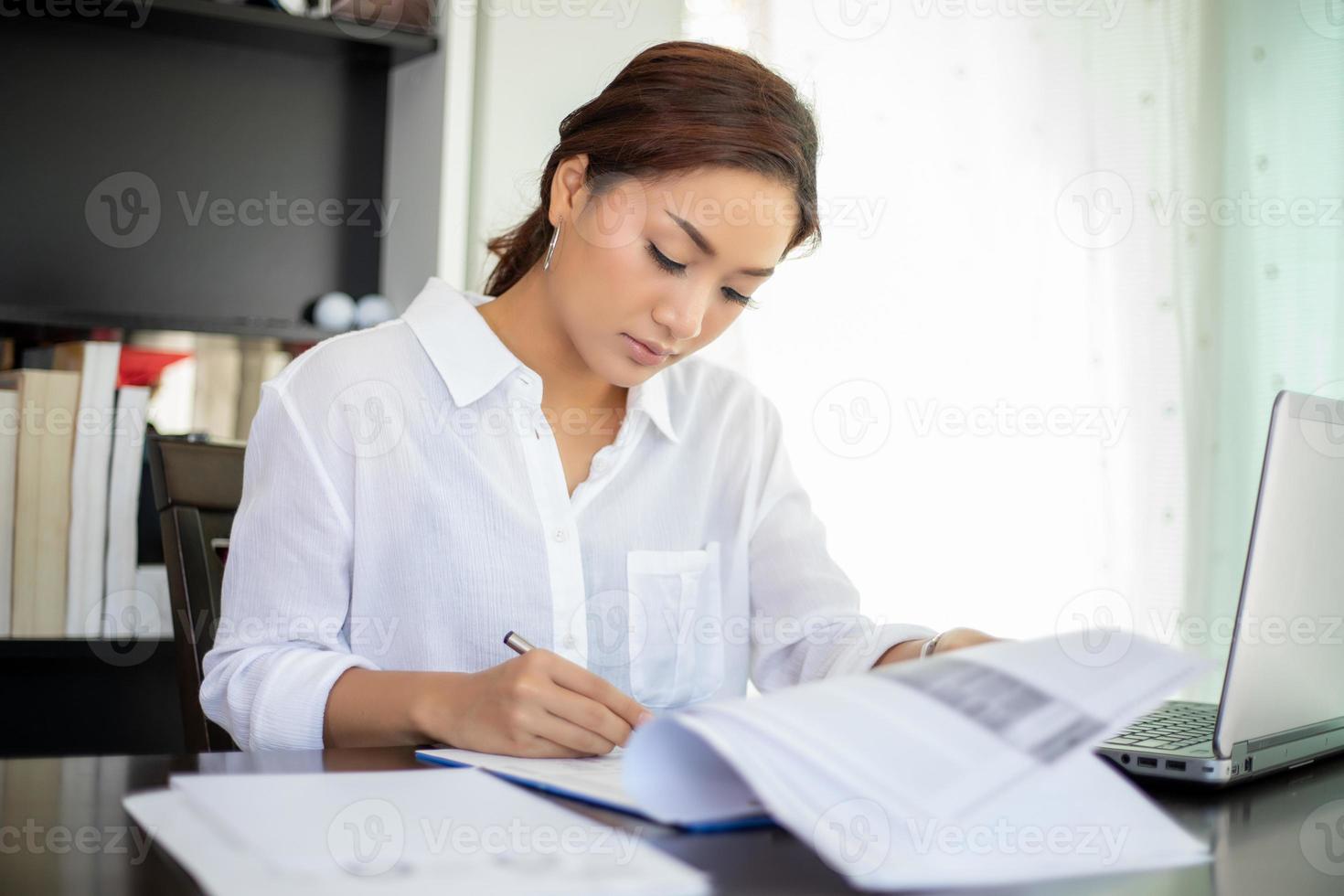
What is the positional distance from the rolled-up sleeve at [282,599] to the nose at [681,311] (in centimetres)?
36

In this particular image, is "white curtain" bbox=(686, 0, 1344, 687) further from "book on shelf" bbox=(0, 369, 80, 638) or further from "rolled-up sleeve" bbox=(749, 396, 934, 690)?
"book on shelf" bbox=(0, 369, 80, 638)

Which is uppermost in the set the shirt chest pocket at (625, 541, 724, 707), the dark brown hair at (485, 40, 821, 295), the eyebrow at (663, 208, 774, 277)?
the dark brown hair at (485, 40, 821, 295)

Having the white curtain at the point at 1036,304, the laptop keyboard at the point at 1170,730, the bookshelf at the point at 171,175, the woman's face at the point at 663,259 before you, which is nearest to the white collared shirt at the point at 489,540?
the woman's face at the point at 663,259

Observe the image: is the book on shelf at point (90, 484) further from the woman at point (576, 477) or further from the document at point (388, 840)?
the document at point (388, 840)

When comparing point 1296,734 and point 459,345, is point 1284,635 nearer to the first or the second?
point 1296,734

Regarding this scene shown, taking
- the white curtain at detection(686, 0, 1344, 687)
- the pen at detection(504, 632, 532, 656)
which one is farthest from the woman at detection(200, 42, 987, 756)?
the white curtain at detection(686, 0, 1344, 687)

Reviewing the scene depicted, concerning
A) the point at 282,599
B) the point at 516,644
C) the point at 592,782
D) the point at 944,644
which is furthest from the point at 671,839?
the point at 282,599

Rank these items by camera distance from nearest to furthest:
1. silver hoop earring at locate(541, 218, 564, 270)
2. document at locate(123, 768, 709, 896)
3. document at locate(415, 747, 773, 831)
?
document at locate(123, 768, 709, 896)
document at locate(415, 747, 773, 831)
silver hoop earring at locate(541, 218, 564, 270)

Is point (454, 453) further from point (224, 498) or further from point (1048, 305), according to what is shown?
point (1048, 305)

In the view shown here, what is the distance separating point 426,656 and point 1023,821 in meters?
0.73

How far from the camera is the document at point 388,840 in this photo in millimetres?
525

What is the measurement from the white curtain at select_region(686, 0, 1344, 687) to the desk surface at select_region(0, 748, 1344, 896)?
1031mm

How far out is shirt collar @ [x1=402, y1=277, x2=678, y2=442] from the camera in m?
1.29

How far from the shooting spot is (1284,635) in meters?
0.90
